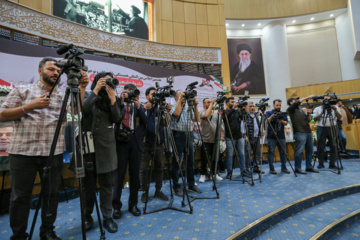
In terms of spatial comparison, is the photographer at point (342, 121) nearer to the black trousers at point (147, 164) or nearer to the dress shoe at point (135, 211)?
the black trousers at point (147, 164)

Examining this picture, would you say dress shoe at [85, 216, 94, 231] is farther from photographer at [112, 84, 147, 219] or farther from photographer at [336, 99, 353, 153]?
photographer at [336, 99, 353, 153]

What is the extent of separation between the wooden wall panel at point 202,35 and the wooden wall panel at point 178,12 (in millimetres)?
686

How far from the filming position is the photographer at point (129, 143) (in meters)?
1.79

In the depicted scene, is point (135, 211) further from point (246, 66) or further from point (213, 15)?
point (246, 66)

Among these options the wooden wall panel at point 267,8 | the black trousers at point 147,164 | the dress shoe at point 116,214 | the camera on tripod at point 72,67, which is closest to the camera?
the camera on tripod at point 72,67

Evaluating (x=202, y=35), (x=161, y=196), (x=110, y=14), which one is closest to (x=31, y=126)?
(x=161, y=196)

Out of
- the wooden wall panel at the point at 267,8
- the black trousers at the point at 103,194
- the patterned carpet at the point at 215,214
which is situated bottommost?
the patterned carpet at the point at 215,214

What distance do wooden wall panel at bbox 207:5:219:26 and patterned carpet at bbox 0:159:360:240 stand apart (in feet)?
20.9

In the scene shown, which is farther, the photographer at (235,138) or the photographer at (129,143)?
the photographer at (235,138)

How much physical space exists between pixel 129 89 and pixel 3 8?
13.6 feet

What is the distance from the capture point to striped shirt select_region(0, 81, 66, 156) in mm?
1275

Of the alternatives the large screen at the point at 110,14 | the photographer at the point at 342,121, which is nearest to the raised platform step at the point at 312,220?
the photographer at the point at 342,121

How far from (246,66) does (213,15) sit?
490 cm

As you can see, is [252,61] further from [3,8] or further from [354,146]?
[3,8]
